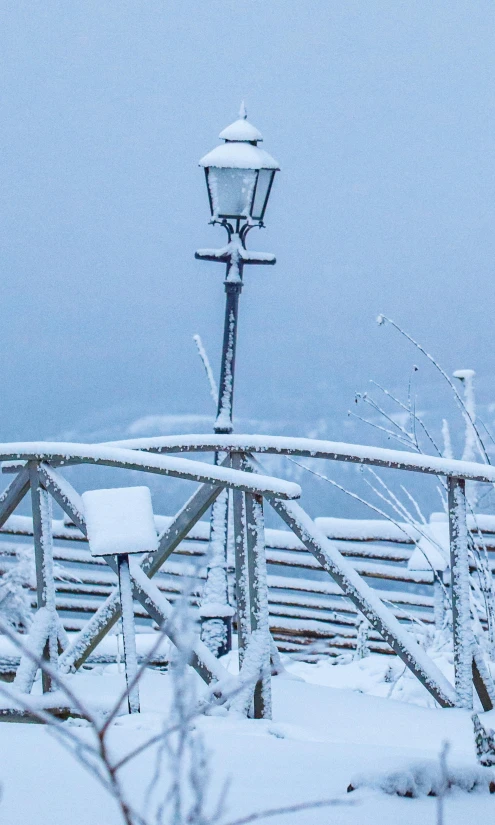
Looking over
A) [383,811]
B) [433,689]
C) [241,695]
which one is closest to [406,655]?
[433,689]

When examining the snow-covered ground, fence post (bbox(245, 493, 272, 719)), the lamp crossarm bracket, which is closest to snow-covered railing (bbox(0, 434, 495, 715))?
fence post (bbox(245, 493, 272, 719))

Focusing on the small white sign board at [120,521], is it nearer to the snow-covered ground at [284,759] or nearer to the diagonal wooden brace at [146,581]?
the diagonal wooden brace at [146,581]

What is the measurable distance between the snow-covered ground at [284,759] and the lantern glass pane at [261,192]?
8.78 ft

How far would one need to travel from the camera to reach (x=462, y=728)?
2.99m

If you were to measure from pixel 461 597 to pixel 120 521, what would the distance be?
130 cm

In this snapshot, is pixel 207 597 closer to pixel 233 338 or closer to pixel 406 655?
pixel 233 338

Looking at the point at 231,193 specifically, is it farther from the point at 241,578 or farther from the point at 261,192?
the point at 241,578

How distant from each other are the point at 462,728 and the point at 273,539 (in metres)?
3.66

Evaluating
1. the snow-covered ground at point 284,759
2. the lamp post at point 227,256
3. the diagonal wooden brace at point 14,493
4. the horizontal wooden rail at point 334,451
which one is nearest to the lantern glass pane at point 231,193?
the lamp post at point 227,256

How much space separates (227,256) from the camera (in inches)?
193

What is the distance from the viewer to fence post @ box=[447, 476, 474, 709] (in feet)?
10.4

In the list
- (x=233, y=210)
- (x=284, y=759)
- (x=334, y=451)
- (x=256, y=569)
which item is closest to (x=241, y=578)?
(x=256, y=569)

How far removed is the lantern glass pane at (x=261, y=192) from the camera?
16.2ft

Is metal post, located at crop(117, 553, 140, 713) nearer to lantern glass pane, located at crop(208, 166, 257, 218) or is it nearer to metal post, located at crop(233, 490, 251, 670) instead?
metal post, located at crop(233, 490, 251, 670)
